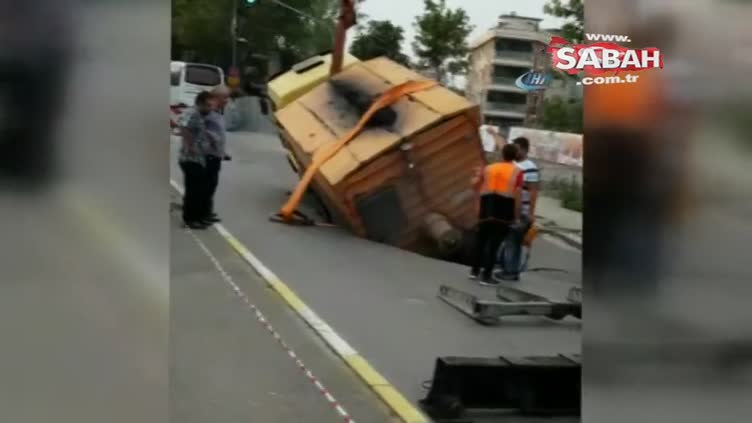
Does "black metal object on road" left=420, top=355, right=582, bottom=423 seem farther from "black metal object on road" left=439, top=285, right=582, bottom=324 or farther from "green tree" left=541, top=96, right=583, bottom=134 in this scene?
"green tree" left=541, top=96, right=583, bottom=134

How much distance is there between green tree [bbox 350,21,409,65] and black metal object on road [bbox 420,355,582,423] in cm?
116

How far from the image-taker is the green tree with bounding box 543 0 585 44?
3152 mm

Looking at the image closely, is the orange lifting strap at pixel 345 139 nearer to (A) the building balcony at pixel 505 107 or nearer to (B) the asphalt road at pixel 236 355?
(A) the building balcony at pixel 505 107

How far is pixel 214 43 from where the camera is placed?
2.93 meters

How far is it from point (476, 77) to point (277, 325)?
1.20 meters

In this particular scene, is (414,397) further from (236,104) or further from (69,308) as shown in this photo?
(69,308)

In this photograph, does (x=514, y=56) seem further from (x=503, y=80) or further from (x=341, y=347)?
(x=341, y=347)

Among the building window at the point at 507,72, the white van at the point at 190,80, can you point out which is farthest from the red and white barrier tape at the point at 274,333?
the building window at the point at 507,72

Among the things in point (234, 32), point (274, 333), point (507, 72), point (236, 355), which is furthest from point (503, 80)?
point (236, 355)

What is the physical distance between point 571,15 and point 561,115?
341mm

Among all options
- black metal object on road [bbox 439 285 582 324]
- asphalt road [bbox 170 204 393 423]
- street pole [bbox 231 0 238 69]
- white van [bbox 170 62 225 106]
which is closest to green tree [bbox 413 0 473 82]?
street pole [bbox 231 0 238 69]

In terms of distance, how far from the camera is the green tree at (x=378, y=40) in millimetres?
3404

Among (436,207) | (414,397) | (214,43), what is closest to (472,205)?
(436,207)

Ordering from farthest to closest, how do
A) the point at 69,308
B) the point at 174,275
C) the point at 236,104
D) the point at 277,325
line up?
the point at 277,325, the point at 236,104, the point at 174,275, the point at 69,308
